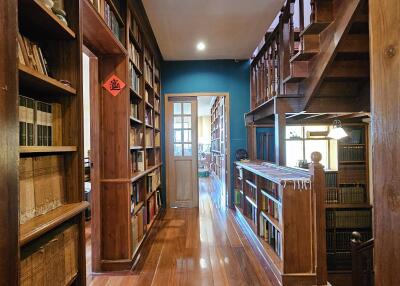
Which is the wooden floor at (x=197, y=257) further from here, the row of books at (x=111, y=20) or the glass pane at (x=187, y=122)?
the row of books at (x=111, y=20)

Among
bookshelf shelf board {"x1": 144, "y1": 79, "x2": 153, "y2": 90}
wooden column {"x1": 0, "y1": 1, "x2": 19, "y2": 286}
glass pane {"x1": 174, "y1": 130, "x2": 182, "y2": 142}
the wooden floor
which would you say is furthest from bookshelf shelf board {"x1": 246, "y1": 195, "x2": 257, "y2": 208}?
wooden column {"x1": 0, "y1": 1, "x2": 19, "y2": 286}

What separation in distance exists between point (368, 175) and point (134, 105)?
470 cm

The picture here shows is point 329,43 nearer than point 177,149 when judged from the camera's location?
Yes

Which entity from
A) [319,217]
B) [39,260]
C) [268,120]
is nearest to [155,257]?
[319,217]

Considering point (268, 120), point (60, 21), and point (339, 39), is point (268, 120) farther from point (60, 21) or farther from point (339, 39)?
point (60, 21)

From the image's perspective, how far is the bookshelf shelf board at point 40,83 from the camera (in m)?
1.00

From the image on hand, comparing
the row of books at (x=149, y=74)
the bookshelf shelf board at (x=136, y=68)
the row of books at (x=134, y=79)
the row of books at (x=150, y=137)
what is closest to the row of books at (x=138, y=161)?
the row of books at (x=150, y=137)

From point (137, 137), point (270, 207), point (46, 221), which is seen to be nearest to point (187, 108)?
point (137, 137)

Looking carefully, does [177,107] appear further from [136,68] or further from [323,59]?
[323,59]

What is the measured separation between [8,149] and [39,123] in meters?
0.56

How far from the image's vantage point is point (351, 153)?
5.29 m

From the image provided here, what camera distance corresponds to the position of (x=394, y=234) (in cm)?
58

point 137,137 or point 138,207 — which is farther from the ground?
point 137,137

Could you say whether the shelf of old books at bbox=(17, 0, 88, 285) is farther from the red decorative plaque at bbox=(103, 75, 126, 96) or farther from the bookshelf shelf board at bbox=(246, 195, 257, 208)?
the bookshelf shelf board at bbox=(246, 195, 257, 208)
